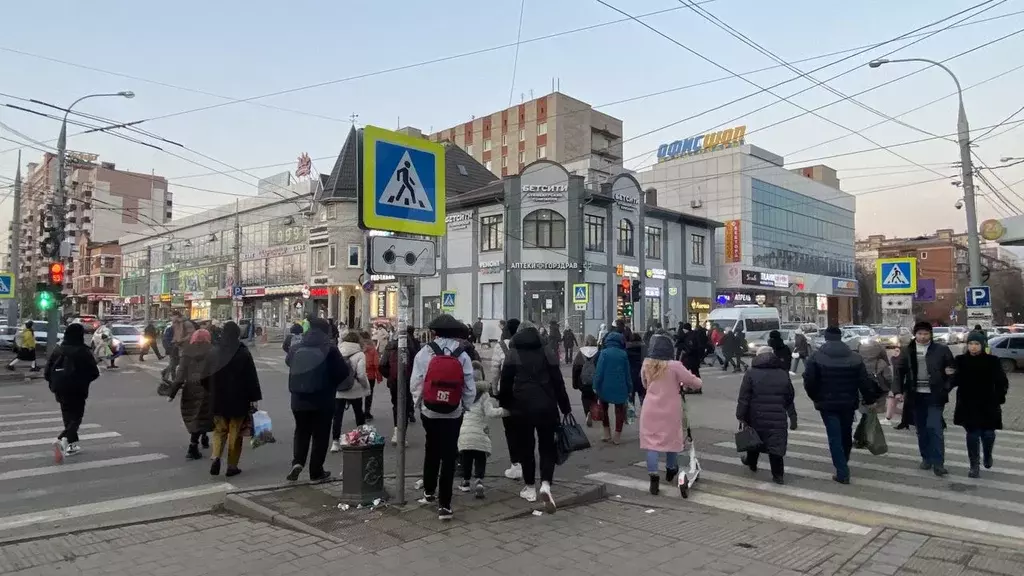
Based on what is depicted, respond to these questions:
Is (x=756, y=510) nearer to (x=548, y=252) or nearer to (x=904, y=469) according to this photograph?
(x=904, y=469)

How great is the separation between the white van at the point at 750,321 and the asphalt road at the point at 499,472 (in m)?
18.4

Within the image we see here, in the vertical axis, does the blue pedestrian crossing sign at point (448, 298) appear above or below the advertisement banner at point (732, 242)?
below

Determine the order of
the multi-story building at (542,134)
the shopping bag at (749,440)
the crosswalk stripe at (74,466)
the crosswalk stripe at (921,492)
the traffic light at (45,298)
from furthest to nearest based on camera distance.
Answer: the multi-story building at (542,134), the traffic light at (45,298), the crosswalk stripe at (74,466), the shopping bag at (749,440), the crosswalk stripe at (921,492)

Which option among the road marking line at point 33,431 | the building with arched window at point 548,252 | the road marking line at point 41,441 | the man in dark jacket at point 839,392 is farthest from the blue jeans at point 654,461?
the building with arched window at point 548,252

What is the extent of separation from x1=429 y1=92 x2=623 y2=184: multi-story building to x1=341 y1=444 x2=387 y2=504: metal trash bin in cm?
6045

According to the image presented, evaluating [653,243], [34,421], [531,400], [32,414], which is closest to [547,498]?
[531,400]

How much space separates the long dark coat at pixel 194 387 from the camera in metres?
8.51

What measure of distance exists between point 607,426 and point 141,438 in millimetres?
7174

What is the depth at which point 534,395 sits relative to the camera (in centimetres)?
611

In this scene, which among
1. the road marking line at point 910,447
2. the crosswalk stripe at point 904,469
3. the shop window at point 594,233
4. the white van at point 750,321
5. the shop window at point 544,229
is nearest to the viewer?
the crosswalk stripe at point 904,469

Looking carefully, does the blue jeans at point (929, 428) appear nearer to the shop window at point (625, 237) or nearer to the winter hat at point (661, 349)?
the winter hat at point (661, 349)

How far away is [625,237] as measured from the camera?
135 ft

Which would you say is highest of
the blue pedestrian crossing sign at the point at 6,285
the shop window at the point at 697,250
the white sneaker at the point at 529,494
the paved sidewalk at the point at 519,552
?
the shop window at the point at 697,250

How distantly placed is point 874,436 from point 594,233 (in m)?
31.0
